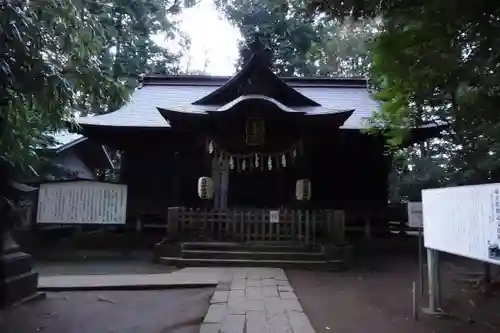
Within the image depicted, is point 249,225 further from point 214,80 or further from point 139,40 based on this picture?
point 139,40

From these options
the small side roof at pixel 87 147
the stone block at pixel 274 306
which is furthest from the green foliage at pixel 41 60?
the small side roof at pixel 87 147

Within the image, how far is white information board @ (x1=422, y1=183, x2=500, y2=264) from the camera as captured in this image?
3728 mm

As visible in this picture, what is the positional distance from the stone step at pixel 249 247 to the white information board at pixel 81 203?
1.92m

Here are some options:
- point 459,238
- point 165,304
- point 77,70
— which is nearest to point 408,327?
point 459,238

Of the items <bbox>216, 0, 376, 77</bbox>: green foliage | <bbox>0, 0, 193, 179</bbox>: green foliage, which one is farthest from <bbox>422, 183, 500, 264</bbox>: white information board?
<bbox>216, 0, 376, 77</bbox>: green foliage

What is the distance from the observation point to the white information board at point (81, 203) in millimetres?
9953

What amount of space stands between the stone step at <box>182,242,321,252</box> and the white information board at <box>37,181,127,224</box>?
6.29 feet

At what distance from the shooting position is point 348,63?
89.5 feet

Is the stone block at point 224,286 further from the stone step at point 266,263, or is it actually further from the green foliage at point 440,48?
the green foliage at point 440,48

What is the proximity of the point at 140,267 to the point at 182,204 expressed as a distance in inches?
161

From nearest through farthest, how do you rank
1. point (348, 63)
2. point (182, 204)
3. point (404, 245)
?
point (404, 245) < point (182, 204) < point (348, 63)

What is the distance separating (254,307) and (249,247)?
14.3 ft

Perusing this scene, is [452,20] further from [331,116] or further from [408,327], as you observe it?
[331,116]

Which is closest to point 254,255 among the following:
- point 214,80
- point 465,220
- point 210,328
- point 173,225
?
point 173,225
